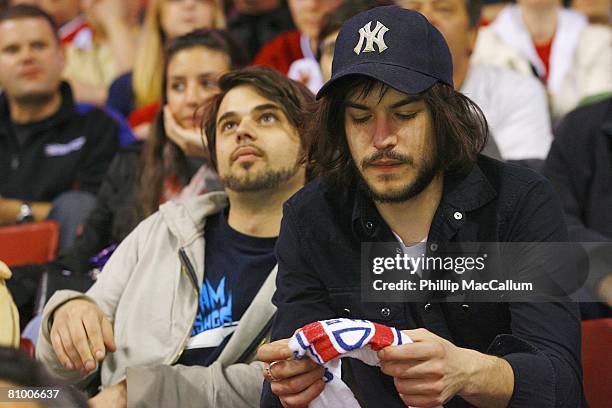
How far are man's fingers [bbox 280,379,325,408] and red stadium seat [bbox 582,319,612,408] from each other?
0.80 meters

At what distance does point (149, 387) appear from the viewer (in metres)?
2.91

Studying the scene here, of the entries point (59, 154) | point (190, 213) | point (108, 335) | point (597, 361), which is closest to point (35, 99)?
point (59, 154)

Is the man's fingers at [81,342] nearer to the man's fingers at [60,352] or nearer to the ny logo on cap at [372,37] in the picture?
the man's fingers at [60,352]

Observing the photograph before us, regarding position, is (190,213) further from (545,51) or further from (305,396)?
(545,51)

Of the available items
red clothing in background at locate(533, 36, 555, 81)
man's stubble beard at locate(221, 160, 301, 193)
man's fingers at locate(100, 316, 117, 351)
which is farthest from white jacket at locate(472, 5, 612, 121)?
man's fingers at locate(100, 316, 117, 351)

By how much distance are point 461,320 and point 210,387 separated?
2.51ft

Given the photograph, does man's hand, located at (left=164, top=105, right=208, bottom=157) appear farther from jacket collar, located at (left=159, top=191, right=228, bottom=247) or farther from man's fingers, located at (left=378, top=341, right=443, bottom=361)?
man's fingers, located at (left=378, top=341, right=443, bottom=361)

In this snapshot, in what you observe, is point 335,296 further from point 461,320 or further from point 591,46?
point 591,46

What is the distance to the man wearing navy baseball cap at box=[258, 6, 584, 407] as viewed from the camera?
2.40 meters

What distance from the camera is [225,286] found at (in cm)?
318

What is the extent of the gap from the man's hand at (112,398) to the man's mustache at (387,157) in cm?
98

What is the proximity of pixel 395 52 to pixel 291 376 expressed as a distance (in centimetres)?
78

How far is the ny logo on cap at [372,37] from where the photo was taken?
2.50 meters

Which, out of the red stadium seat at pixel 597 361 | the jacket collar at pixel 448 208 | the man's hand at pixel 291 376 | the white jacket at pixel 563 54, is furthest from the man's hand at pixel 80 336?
the white jacket at pixel 563 54
